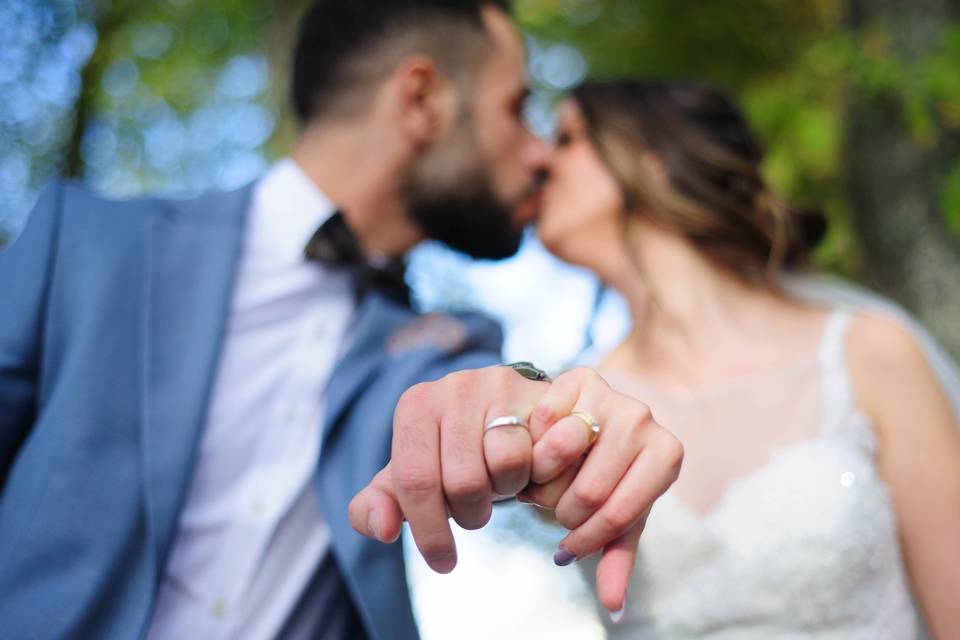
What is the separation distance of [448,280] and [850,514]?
1680mm

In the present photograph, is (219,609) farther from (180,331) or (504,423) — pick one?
(504,423)

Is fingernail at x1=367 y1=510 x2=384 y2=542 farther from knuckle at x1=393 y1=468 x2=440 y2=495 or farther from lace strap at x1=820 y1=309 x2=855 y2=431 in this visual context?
lace strap at x1=820 y1=309 x2=855 y2=431

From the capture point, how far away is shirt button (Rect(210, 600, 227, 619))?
160 centimetres

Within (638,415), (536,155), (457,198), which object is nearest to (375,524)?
(638,415)

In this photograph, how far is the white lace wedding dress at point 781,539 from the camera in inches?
79.2

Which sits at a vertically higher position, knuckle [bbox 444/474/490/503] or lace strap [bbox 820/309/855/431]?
knuckle [bbox 444/474/490/503]

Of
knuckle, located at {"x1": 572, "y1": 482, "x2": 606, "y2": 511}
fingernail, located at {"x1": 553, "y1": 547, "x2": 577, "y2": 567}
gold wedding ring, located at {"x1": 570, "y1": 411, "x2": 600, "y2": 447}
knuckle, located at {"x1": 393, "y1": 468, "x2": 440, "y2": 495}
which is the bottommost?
fingernail, located at {"x1": 553, "y1": 547, "x2": 577, "y2": 567}

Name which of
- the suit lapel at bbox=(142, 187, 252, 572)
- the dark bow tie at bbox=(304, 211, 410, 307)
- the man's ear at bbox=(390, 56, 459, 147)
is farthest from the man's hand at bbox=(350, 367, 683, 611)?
the man's ear at bbox=(390, 56, 459, 147)

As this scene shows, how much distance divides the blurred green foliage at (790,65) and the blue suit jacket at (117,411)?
2.51 meters

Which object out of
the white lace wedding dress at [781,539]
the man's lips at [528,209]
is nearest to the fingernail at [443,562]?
the white lace wedding dress at [781,539]

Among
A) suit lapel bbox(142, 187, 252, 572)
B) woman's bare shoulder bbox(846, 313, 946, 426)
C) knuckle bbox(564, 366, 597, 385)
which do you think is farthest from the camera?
woman's bare shoulder bbox(846, 313, 946, 426)

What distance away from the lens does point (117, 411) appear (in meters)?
1.57

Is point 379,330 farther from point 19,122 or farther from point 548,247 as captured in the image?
point 19,122

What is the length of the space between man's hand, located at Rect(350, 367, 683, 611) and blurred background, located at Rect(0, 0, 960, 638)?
1.37ft
